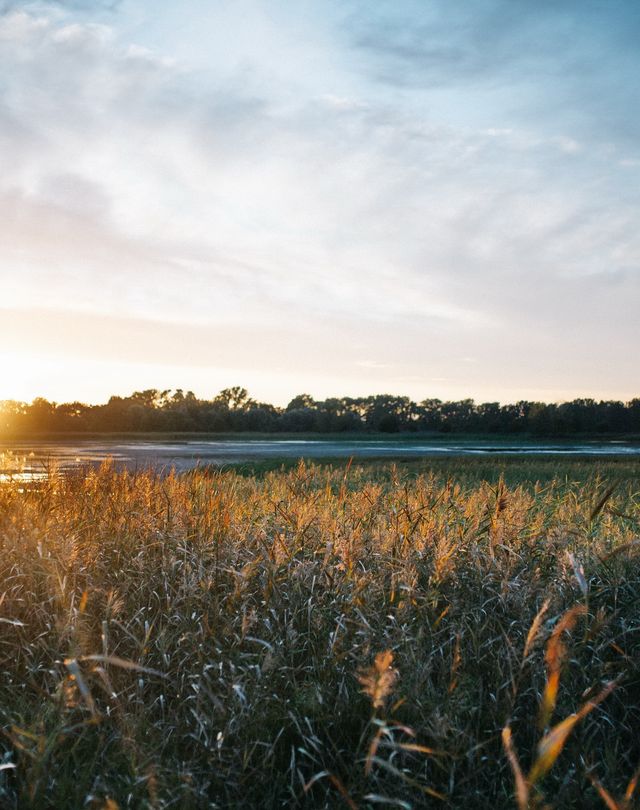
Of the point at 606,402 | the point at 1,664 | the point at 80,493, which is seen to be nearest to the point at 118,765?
the point at 1,664

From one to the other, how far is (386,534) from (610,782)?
121 inches


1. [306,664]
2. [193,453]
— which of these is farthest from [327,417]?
[306,664]

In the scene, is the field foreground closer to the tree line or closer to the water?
the water

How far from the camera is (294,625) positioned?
203 inches

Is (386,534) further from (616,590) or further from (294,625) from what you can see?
(616,590)

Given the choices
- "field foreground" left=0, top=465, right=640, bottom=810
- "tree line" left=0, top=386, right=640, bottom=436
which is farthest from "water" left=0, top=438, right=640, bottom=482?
"tree line" left=0, top=386, right=640, bottom=436

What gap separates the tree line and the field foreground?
74850 mm

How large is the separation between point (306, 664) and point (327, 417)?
324ft

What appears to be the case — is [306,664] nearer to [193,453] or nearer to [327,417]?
[193,453]

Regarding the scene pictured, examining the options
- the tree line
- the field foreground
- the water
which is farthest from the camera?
the tree line

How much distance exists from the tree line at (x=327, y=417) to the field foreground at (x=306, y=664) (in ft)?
246

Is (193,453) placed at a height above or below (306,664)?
above

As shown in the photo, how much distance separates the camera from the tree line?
81062mm

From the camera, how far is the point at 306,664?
4.80 m
